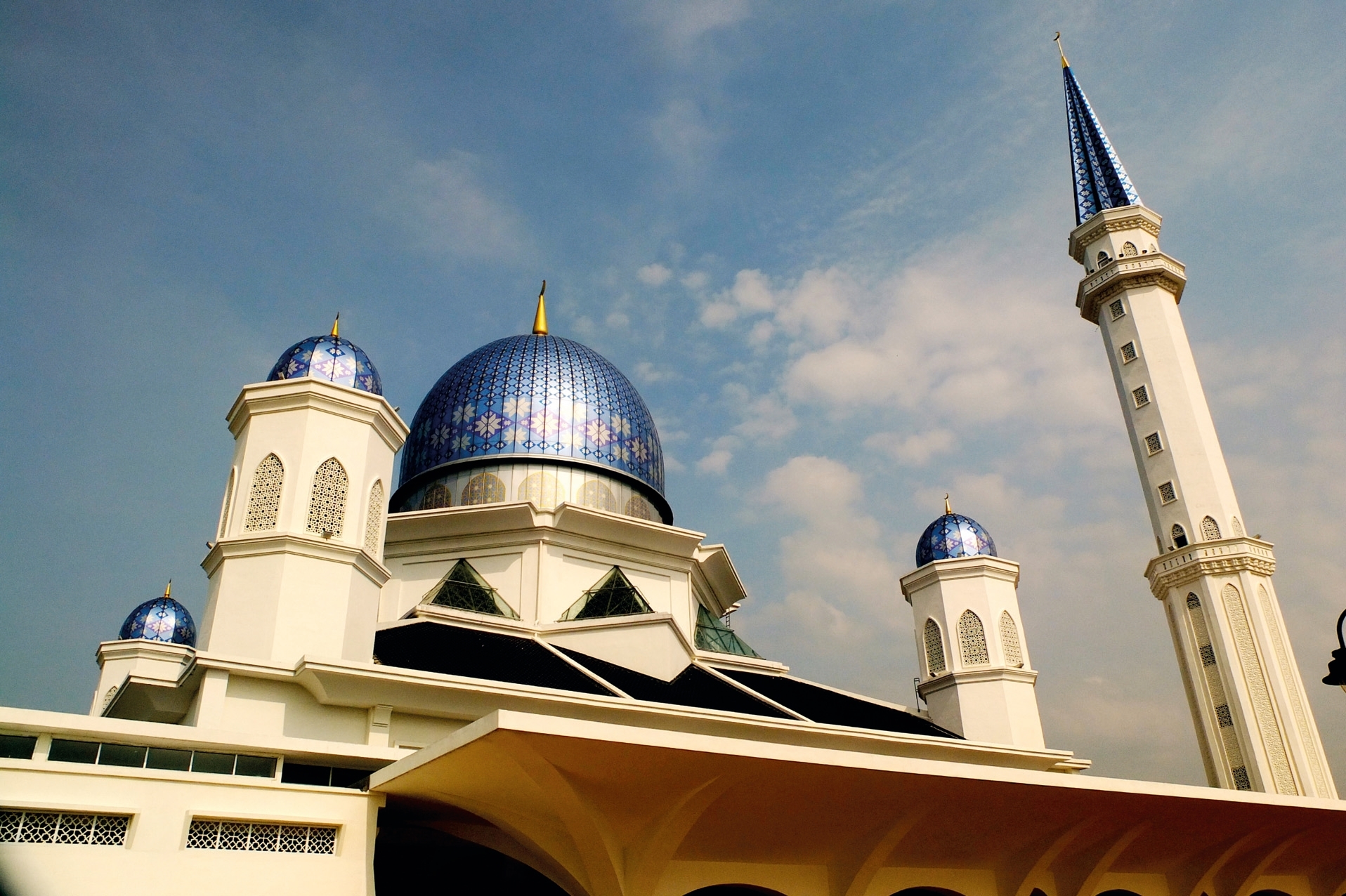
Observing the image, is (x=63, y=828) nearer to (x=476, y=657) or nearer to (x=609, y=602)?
(x=476, y=657)

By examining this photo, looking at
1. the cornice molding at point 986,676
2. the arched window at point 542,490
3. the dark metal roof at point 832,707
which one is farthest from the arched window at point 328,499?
the cornice molding at point 986,676

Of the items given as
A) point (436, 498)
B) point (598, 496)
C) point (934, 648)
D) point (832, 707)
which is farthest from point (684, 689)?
point (934, 648)

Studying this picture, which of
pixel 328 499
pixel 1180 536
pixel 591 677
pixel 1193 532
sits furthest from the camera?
pixel 1180 536

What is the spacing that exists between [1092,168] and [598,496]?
63.2ft

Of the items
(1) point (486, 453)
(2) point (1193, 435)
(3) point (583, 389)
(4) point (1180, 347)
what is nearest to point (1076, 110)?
(4) point (1180, 347)

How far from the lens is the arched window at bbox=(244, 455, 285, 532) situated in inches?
483

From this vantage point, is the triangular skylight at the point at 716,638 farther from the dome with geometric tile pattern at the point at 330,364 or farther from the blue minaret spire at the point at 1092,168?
the blue minaret spire at the point at 1092,168

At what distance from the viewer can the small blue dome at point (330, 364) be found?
526 inches

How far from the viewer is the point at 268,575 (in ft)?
38.9

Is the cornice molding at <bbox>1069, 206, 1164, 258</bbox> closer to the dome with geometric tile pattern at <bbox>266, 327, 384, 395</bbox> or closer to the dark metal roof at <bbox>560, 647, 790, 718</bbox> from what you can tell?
the dark metal roof at <bbox>560, 647, 790, 718</bbox>

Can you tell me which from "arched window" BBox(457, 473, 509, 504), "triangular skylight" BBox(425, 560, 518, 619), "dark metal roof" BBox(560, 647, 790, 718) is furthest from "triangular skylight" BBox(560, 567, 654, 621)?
"arched window" BBox(457, 473, 509, 504)

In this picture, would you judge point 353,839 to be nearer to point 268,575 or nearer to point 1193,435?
point 268,575

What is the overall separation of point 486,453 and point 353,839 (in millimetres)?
10741

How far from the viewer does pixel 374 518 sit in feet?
43.1
